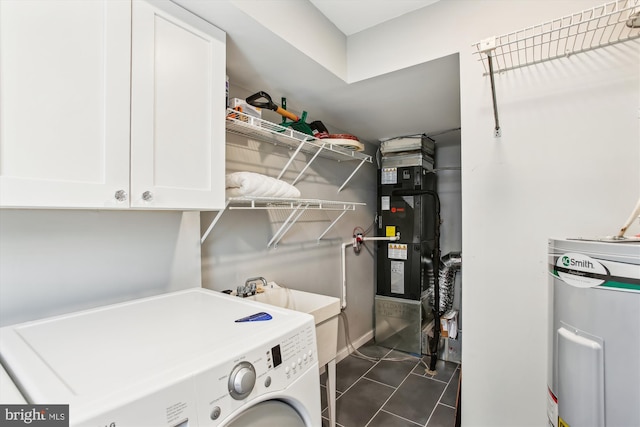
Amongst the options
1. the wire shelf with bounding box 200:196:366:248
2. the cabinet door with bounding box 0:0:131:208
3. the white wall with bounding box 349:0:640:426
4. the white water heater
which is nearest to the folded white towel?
the wire shelf with bounding box 200:196:366:248

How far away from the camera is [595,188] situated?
119cm

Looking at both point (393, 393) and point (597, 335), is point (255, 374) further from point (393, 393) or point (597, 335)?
point (393, 393)

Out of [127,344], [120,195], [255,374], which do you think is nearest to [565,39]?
[255,374]

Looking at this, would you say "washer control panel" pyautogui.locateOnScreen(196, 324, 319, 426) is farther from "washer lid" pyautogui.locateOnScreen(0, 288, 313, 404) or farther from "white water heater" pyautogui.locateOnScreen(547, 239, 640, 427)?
"white water heater" pyautogui.locateOnScreen(547, 239, 640, 427)

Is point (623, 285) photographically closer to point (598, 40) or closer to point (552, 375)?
point (552, 375)

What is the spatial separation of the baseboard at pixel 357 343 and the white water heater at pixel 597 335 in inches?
82.4

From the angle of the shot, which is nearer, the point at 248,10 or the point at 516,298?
the point at 248,10

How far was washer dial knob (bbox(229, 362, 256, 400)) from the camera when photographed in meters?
0.72

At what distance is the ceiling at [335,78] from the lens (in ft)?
4.44

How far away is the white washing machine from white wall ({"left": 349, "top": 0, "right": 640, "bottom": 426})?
0.92 meters

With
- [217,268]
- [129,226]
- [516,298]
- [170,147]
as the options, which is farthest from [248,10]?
[516,298]

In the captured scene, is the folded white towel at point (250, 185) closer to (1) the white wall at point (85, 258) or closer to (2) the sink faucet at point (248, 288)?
(1) the white wall at point (85, 258)

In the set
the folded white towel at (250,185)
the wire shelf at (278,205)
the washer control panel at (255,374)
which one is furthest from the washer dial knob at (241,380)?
the folded white towel at (250,185)

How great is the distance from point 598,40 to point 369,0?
3.33ft
